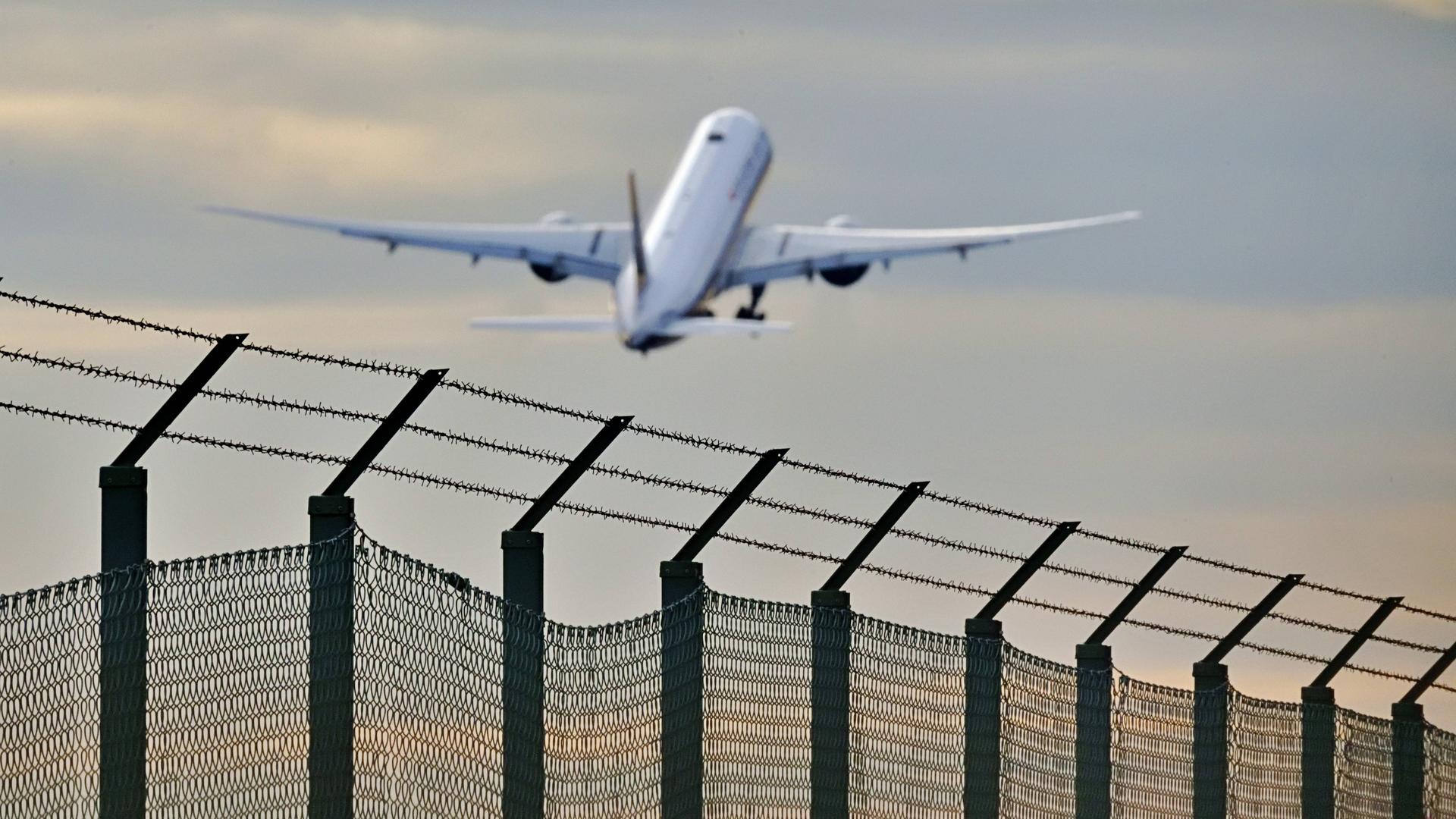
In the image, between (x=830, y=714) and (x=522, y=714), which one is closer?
(x=522, y=714)

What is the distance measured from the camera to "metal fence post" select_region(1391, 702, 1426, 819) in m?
32.1

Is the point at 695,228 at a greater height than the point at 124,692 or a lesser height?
lesser

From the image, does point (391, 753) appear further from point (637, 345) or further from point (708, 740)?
point (637, 345)

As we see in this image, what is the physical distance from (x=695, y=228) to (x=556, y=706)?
64893mm

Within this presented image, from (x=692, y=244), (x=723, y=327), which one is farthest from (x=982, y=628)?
(x=692, y=244)

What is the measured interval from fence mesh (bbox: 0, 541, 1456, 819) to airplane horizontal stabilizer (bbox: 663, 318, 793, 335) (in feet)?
84.8

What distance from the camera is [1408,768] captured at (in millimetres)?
32312

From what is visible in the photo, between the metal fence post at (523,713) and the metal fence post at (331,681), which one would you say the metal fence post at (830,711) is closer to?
the metal fence post at (523,713)

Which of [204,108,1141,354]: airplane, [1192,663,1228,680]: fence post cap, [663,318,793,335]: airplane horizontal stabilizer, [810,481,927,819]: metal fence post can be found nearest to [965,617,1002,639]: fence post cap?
[810,481,927,819]: metal fence post

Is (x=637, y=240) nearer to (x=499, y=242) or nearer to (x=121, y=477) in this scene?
(x=499, y=242)

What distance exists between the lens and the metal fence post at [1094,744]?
25.2 metres

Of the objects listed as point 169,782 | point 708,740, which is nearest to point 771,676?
point 708,740

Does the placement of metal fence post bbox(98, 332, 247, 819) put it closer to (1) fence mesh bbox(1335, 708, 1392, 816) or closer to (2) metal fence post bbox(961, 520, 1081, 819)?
(2) metal fence post bbox(961, 520, 1081, 819)

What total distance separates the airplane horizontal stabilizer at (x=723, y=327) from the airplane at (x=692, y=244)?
11.5 feet
